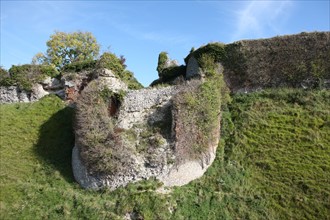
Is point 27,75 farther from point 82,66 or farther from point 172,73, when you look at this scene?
point 172,73

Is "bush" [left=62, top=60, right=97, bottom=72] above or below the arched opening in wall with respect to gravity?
above

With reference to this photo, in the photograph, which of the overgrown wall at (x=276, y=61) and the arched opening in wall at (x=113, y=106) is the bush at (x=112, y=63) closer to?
the arched opening in wall at (x=113, y=106)

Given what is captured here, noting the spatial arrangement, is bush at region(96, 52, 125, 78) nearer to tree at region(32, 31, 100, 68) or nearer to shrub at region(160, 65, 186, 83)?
shrub at region(160, 65, 186, 83)

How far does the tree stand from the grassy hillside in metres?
21.3

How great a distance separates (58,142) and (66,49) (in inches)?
1037

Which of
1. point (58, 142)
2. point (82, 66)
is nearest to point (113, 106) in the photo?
point (58, 142)

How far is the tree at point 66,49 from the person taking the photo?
46.2 metres

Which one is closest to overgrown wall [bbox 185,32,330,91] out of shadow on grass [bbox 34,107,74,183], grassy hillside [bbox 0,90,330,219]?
grassy hillside [bbox 0,90,330,219]

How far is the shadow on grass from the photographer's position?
70.0 ft

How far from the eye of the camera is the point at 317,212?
17.5 meters

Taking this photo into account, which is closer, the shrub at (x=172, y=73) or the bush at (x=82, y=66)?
the bush at (x=82, y=66)

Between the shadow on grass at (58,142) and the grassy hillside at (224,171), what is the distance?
0.05 metres

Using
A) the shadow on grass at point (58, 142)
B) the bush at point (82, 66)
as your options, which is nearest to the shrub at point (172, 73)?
the bush at point (82, 66)

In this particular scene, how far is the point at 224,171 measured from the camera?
20.2 meters
